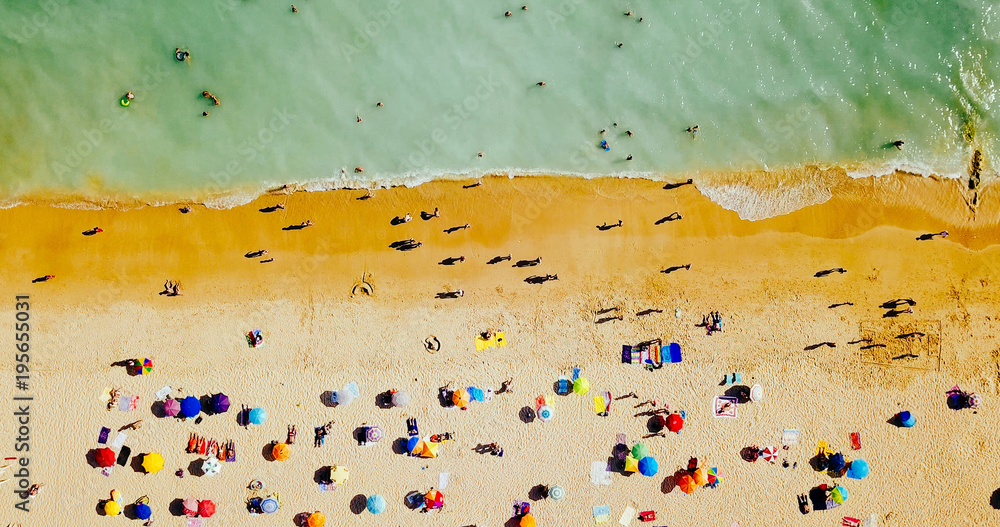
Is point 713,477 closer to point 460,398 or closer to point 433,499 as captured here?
point 460,398

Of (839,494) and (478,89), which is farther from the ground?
(478,89)

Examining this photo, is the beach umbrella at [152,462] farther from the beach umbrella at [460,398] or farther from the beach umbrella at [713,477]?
the beach umbrella at [713,477]

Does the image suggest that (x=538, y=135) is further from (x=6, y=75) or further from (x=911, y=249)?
(x=6, y=75)

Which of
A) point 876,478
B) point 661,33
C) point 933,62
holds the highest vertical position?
point 661,33

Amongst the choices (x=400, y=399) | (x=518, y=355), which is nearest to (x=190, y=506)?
(x=400, y=399)

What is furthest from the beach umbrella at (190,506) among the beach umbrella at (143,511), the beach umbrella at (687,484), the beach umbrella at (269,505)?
the beach umbrella at (687,484)

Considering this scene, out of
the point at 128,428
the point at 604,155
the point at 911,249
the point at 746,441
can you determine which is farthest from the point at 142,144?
the point at 911,249

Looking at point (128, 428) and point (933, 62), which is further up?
point (933, 62)
